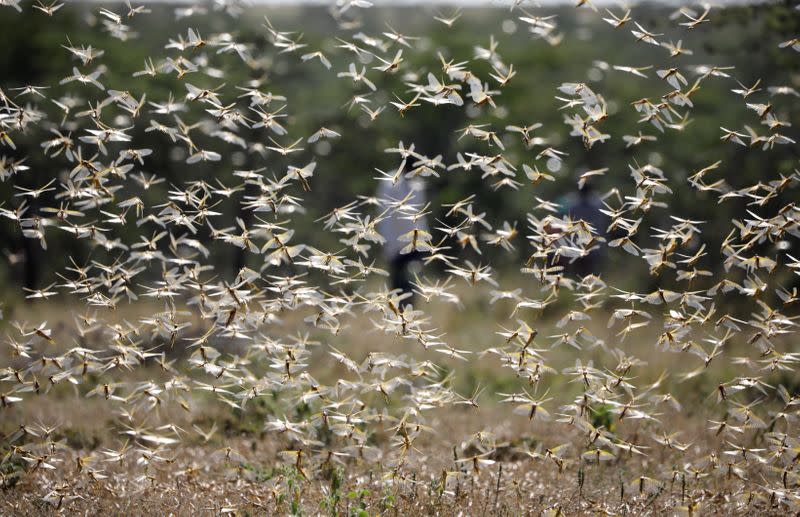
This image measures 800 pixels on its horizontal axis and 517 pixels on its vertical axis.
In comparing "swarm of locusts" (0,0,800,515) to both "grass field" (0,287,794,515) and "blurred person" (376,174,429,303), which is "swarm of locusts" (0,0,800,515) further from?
"blurred person" (376,174,429,303)

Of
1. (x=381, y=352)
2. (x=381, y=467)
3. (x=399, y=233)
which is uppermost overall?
(x=381, y=352)

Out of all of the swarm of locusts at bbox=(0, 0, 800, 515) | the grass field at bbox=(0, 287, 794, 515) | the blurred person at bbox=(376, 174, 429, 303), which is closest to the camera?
the swarm of locusts at bbox=(0, 0, 800, 515)

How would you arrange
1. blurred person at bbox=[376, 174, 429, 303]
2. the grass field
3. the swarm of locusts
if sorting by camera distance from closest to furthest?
the swarm of locusts → the grass field → blurred person at bbox=[376, 174, 429, 303]

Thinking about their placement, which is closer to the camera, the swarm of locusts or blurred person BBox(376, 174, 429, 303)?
the swarm of locusts

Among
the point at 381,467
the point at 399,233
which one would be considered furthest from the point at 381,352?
the point at 399,233

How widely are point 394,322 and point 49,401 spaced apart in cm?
527

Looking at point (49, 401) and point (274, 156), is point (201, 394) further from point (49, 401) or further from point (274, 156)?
point (274, 156)

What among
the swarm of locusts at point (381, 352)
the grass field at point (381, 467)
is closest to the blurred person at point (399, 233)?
the grass field at point (381, 467)

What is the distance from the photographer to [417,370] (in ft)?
17.5

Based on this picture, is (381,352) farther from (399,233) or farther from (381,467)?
(399,233)

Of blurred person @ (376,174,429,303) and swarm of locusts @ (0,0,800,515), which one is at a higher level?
swarm of locusts @ (0,0,800,515)

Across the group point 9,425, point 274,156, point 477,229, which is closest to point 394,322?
point 9,425

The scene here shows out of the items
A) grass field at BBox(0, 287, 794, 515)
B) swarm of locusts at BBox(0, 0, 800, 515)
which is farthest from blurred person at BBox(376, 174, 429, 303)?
swarm of locusts at BBox(0, 0, 800, 515)

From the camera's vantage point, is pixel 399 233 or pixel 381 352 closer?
pixel 381 352
